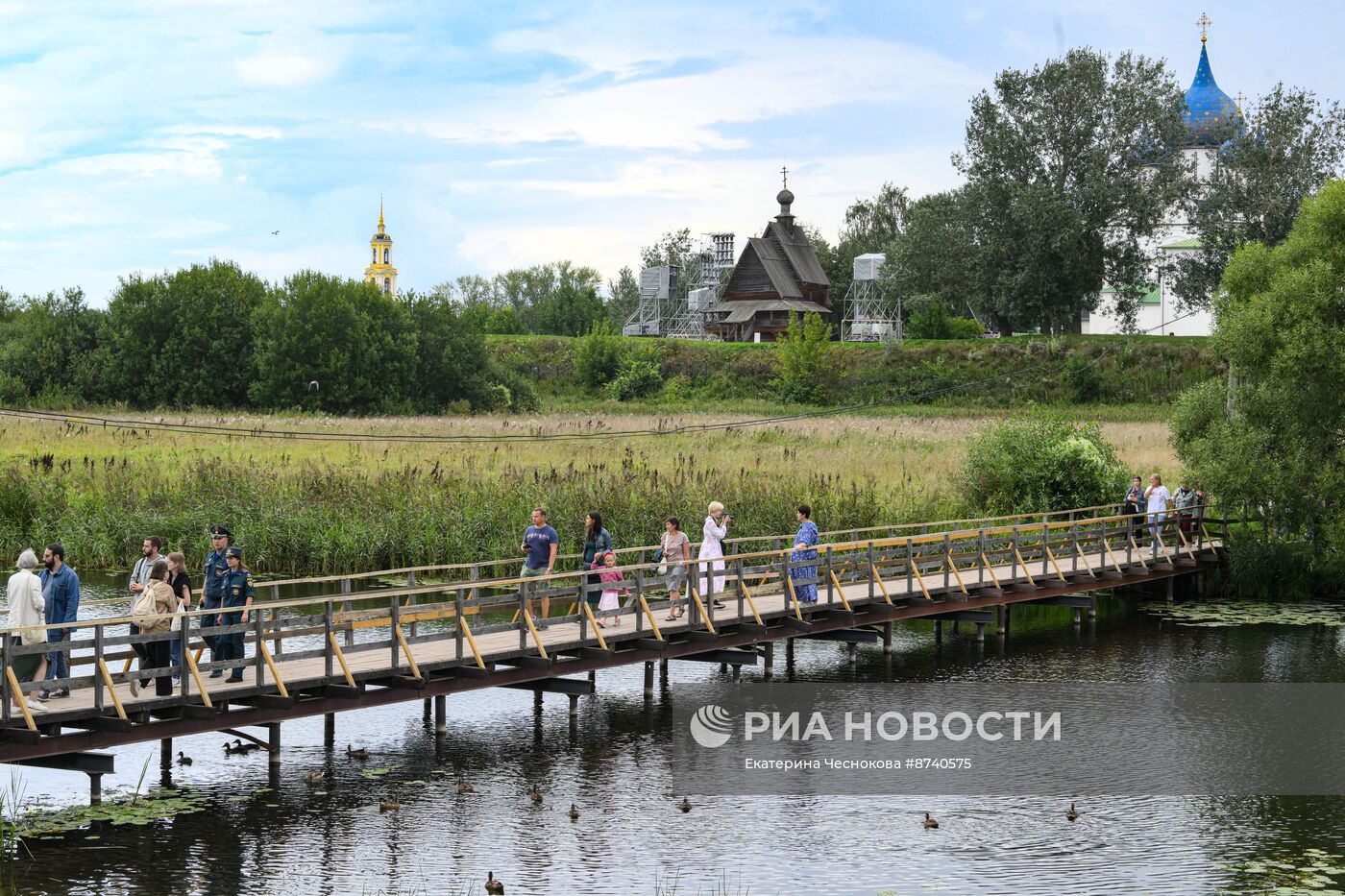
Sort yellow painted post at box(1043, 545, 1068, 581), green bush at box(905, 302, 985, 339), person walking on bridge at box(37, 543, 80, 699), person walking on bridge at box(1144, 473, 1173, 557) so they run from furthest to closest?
green bush at box(905, 302, 985, 339)
person walking on bridge at box(1144, 473, 1173, 557)
yellow painted post at box(1043, 545, 1068, 581)
person walking on bridge at box(37, 543, 80, 699)

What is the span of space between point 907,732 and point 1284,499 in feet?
52.4

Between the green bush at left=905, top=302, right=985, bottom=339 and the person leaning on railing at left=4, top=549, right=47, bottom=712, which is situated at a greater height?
the green bush at left=905, top=302, right=985, bottom=339

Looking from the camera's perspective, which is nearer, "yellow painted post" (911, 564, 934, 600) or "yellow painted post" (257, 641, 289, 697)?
"yellow painted post" (257, 641, 289, 697)

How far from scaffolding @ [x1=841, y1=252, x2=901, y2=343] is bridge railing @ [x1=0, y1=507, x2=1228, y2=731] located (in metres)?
61.2

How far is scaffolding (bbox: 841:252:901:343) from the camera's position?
319ft

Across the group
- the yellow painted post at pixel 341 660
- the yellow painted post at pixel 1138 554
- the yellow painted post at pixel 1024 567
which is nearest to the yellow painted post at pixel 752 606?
the yellow painted post at pixel 341 660

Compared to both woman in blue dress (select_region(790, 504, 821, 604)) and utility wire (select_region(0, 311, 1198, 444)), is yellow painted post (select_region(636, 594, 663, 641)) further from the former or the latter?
utility wire (select_region(0, 311, 1198, 444))

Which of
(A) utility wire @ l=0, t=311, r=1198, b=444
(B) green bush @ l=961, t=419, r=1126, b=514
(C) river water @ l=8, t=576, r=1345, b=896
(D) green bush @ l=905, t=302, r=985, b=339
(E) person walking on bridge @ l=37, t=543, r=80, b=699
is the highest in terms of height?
(D) green bush @ l=905, t=302, r=985, b=339

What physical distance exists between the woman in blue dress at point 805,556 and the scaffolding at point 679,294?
290 ft

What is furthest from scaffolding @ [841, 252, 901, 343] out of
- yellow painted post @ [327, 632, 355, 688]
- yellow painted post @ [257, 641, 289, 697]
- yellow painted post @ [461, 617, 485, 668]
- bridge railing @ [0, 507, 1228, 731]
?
yellow painted post @ [257, 641, 289, 697]

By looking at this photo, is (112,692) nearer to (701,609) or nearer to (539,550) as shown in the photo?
(539,550)

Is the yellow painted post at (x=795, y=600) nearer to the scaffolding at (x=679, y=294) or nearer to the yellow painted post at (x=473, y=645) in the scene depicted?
the yellow painted post at (x=473, y=645)

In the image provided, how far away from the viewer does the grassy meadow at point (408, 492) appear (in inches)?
1350
